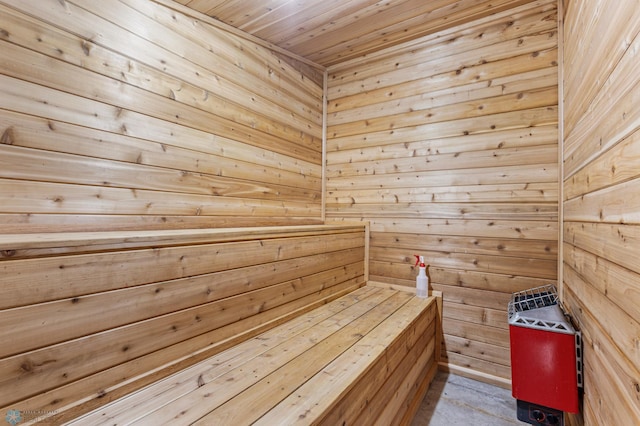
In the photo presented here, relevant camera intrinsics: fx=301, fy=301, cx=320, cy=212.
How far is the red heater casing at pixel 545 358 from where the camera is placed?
1364 mm

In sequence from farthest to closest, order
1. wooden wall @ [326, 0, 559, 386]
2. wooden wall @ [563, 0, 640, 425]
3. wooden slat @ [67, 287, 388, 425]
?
wooden wall @ [326, 0, 559, 386]
wooden slat @ [67, 287, 388, 425]
wooden wall @ [563, 0, 640, 425]

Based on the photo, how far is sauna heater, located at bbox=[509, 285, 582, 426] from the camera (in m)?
1.36

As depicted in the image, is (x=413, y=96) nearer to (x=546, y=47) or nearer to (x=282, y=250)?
(x=546, y=47)

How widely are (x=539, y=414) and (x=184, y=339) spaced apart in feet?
5.78

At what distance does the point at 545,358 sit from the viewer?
144 cm

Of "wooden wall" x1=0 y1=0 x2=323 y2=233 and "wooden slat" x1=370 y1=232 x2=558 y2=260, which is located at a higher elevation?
"wooden wall" x1=0 y1=0 x2=323 y2=233

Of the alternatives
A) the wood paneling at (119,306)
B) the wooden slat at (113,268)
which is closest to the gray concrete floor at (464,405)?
the wood paneling at (119,306)

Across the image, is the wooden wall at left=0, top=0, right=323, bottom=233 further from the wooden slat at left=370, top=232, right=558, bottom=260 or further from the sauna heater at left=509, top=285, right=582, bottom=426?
the sauna heater at left=509, top=285, right=582, bottom=426

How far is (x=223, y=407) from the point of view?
1.03 m

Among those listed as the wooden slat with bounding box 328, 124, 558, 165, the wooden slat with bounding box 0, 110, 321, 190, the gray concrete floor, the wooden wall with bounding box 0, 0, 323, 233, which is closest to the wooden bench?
the gray concrete floor

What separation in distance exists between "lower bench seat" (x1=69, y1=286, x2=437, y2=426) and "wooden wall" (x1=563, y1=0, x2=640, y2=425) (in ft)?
2.61

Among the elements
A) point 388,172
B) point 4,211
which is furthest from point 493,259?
point 4,211

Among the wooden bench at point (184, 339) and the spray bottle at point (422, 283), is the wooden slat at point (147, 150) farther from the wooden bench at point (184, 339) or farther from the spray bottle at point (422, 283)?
the spray bottle at point (422, 283)

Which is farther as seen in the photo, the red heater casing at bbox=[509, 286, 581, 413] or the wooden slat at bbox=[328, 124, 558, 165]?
the wooden slat at bbox=[328, 124, 558, 165]
